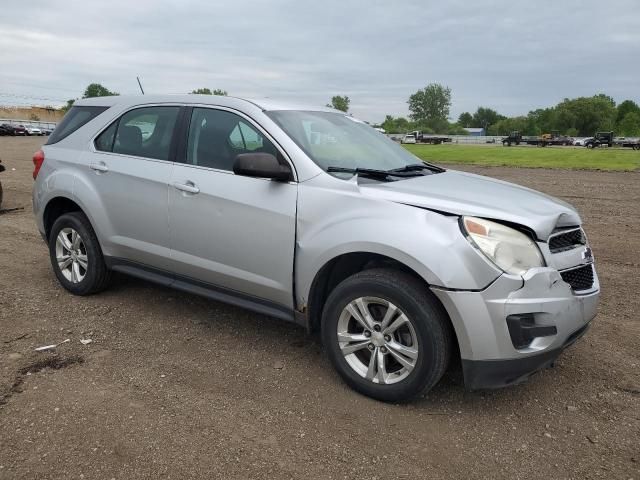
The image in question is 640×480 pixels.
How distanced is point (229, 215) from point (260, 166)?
0.51m

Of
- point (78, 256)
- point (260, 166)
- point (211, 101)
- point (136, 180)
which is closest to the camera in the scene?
point (260, 166)

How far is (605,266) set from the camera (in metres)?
6.32

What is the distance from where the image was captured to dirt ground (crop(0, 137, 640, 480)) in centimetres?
277

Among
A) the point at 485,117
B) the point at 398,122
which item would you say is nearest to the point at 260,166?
the point at 398,122

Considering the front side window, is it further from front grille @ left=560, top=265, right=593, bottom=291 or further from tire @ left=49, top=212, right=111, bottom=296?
front grille @ left=560, top=265, right=593, bottom=291

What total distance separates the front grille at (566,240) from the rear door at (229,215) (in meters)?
1.58

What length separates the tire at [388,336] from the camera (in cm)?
307

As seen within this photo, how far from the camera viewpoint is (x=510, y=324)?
2.94m

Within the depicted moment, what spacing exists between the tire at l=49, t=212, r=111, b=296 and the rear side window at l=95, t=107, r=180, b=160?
28.9 inches

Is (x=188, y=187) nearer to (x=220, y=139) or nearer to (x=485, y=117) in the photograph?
(x=220, y=139)

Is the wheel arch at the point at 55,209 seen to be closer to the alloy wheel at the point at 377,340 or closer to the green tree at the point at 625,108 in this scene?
the alloy wheel at the point at 377,340

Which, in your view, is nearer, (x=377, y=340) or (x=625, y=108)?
(x=377, y=340)

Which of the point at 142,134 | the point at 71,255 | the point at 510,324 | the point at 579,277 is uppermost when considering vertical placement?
the point at 142,134

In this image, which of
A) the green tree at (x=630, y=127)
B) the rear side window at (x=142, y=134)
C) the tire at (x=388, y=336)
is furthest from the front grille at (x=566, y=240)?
the green tree at (x=630, y=127)
